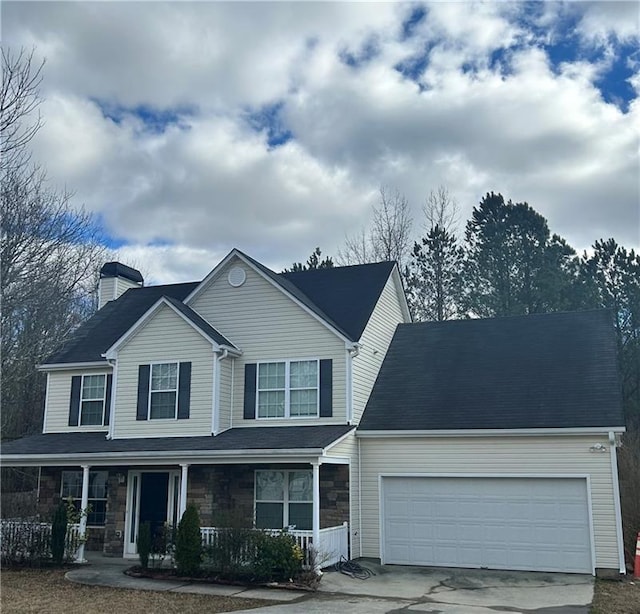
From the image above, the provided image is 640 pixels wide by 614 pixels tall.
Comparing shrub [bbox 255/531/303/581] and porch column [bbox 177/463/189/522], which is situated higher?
porch column [bbox 177/463/189/522]

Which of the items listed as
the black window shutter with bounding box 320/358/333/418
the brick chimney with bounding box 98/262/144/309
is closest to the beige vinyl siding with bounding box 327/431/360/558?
the black window shutter with bounding box 320/358/333/418

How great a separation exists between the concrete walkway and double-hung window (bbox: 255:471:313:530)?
6.37 ft

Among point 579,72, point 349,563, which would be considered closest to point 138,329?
point 349,563

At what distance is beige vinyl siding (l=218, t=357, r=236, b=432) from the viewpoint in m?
17.0

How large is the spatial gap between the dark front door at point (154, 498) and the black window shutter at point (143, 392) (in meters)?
1.55

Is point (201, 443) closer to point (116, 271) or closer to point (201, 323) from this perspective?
point (201, 323)

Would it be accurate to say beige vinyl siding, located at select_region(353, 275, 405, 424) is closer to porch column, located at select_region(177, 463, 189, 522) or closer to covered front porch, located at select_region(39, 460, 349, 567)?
covered front porch, located at select_region(39, 460, 349, 567)

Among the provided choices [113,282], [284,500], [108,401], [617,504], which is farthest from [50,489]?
[617,504]

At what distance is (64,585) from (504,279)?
24.6 meters

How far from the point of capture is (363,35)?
13.4m

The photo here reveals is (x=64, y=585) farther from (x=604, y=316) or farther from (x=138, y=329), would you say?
(x=604, y=316)

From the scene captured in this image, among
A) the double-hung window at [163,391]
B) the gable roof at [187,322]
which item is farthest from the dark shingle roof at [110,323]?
the double-hung window at [163,391]

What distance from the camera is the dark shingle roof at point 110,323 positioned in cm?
1975

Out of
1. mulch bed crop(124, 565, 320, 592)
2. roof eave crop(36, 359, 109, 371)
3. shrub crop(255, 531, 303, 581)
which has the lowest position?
mulch bed crop(124, 565, 320, 592)
